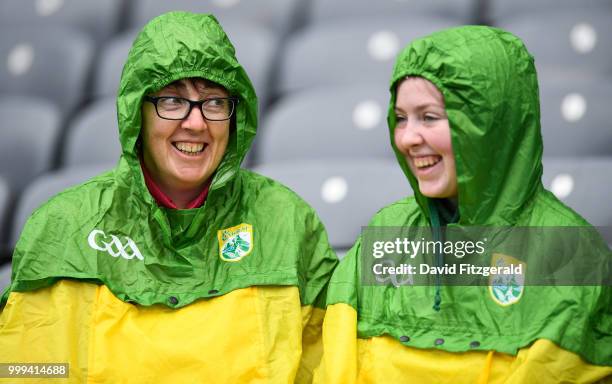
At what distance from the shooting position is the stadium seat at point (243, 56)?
3.51 metres

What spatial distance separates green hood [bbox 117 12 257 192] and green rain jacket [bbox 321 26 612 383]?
39 centimetres

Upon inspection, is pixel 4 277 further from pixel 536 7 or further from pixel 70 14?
pixel 536 7

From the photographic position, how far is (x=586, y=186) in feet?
9.07

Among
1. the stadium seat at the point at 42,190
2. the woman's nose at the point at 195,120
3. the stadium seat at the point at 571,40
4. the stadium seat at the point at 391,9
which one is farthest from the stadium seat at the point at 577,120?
the stadium seat at the point at 42,190

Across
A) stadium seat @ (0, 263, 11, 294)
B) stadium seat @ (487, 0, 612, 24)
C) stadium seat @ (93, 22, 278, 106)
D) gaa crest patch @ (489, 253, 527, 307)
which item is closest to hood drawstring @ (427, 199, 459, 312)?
gaa crest patch @ (489, 253, 527, 307)

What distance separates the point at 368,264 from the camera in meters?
2.14

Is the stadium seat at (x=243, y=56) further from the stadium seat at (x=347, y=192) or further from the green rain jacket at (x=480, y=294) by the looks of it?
the green rain jacket at (x=480, y=294)

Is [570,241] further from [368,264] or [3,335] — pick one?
[3,335]

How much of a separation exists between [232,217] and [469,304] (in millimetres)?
580

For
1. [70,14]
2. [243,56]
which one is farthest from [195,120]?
[70,14]

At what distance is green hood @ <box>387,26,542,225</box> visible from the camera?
197cm

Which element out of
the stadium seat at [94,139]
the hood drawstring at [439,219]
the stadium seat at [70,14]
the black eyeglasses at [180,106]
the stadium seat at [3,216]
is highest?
the stadium seat at [70,14]

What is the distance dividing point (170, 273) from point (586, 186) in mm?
1203

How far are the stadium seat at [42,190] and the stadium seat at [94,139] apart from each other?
0.45 ft
